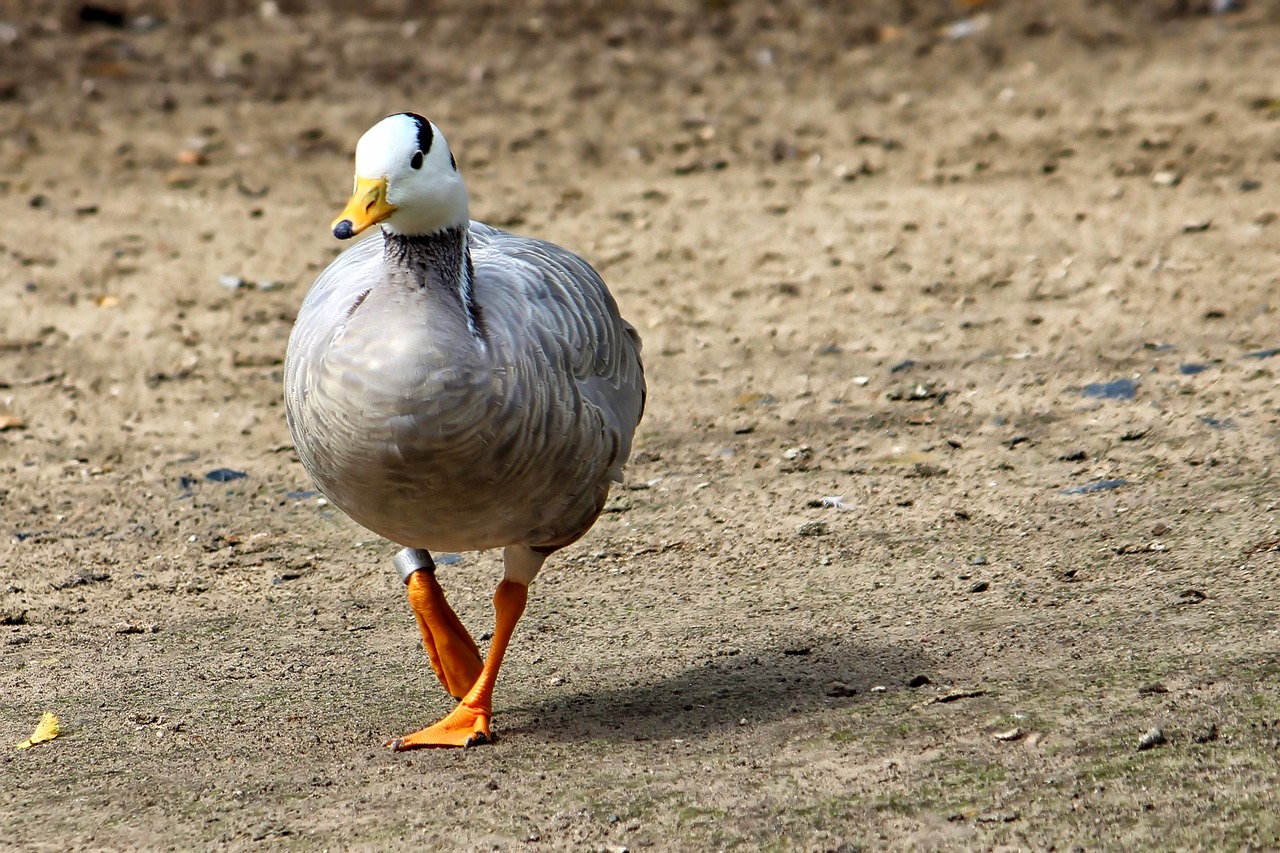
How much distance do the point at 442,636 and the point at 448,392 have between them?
1.01 meters

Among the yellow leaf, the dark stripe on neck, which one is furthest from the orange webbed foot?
the dark stripe on neck

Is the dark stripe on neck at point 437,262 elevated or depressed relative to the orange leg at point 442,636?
elevated

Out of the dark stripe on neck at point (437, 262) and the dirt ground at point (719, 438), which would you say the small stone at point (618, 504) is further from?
the dark stripe on neck at point (437, 262)

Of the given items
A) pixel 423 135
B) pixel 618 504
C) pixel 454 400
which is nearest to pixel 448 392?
pixel 454 400

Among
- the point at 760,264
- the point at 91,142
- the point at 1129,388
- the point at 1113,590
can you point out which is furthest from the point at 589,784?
the point at 91,142

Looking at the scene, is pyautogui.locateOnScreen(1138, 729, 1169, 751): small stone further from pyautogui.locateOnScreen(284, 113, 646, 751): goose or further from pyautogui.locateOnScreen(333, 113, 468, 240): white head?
pyautogui.locateOnScreen(333, 113, 468, 240): white head

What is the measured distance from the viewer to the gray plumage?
3.70m

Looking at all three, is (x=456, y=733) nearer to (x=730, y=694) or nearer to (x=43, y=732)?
(x=730, y=694)

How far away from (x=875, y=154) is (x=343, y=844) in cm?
688

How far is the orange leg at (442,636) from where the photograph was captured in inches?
174

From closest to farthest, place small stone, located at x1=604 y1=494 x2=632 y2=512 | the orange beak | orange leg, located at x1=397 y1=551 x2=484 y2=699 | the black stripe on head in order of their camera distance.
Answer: the orange beak, the black stripe on head, orange leg, located at x1=397 y1=551 x2=484 y2=699, small stone, located at x1=604 y1=494 x2=632 y2=512

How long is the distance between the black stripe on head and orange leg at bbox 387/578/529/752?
132 cm

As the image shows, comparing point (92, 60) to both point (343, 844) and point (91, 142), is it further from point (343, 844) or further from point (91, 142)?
point (343, 844)

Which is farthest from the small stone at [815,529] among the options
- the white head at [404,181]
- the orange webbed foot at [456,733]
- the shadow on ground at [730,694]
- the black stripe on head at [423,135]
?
the black stripe on head at [423,135]
